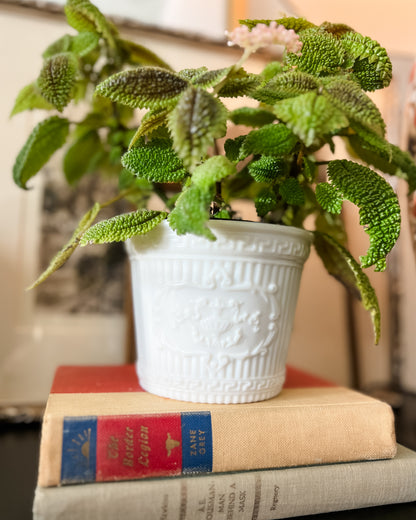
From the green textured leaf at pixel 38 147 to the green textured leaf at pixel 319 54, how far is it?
0.89 feet

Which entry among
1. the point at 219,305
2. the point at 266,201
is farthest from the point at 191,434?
the point at 266,201

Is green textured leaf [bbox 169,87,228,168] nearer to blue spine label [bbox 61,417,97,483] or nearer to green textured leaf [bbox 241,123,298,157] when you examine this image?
green textured leaf [bbox 241,123,298,157]

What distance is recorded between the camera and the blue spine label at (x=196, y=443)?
13.3 inches

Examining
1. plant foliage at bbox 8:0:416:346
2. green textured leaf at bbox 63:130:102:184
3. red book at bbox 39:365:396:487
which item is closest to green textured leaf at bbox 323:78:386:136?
plant foliage at bbox 8:0:416:346

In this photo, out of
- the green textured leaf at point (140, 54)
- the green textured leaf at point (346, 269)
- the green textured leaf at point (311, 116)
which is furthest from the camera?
the green textured leaf at point (140, 54)

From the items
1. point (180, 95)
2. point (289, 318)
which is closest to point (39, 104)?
point (180, 95)

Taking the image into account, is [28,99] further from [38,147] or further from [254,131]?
[254,131]

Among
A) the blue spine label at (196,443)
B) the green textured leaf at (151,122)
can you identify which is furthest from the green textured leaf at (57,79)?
the blue spine label at (196,443)

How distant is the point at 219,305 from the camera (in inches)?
15.2

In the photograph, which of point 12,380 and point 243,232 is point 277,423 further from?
point 12,380

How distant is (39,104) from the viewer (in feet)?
1.58

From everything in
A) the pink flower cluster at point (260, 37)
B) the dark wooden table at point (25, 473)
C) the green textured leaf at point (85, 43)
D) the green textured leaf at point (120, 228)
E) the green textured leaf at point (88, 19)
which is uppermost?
the green textured leaf at point (88, 19)

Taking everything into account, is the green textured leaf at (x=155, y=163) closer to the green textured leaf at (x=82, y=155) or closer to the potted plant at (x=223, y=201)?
the potted plant at (x=223, y=201)

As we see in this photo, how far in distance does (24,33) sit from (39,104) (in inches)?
Result: 10.1
